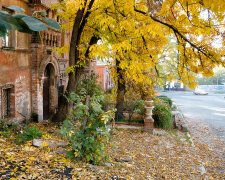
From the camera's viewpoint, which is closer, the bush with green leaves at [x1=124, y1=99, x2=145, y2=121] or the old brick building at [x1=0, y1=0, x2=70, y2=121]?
the old brick building at [x1=0, y1=0, x2=70, y2=121]

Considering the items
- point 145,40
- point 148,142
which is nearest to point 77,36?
point 145,40

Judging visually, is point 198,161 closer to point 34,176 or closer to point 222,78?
point 34,176

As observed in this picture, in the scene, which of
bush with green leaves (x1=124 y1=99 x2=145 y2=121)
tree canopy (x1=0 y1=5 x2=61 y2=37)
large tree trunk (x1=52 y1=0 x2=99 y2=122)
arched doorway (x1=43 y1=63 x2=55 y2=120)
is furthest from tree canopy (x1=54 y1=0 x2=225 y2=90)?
tree canopy (x1=0 y1=5 x2=61 y2=37)

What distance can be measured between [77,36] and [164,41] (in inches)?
136

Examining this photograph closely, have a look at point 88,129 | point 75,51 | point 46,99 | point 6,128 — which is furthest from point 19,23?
point 46,99

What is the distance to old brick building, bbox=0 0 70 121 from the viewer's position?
901 centimetres

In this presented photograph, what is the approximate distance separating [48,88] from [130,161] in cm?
747

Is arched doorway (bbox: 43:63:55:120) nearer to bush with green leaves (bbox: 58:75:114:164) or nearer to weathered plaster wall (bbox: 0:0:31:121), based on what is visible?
weathered plaster wall (bbox: 0:0:31:121)

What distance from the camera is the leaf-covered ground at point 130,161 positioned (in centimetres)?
466

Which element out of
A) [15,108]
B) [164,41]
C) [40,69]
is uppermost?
[164,41]

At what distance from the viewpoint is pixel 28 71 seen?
10.5m

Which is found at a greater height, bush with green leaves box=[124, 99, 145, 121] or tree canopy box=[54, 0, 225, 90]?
tree canopy box=[54, 0, 225, 90]

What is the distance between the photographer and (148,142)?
980 cm

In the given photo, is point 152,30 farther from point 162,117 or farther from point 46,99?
point 46,99
